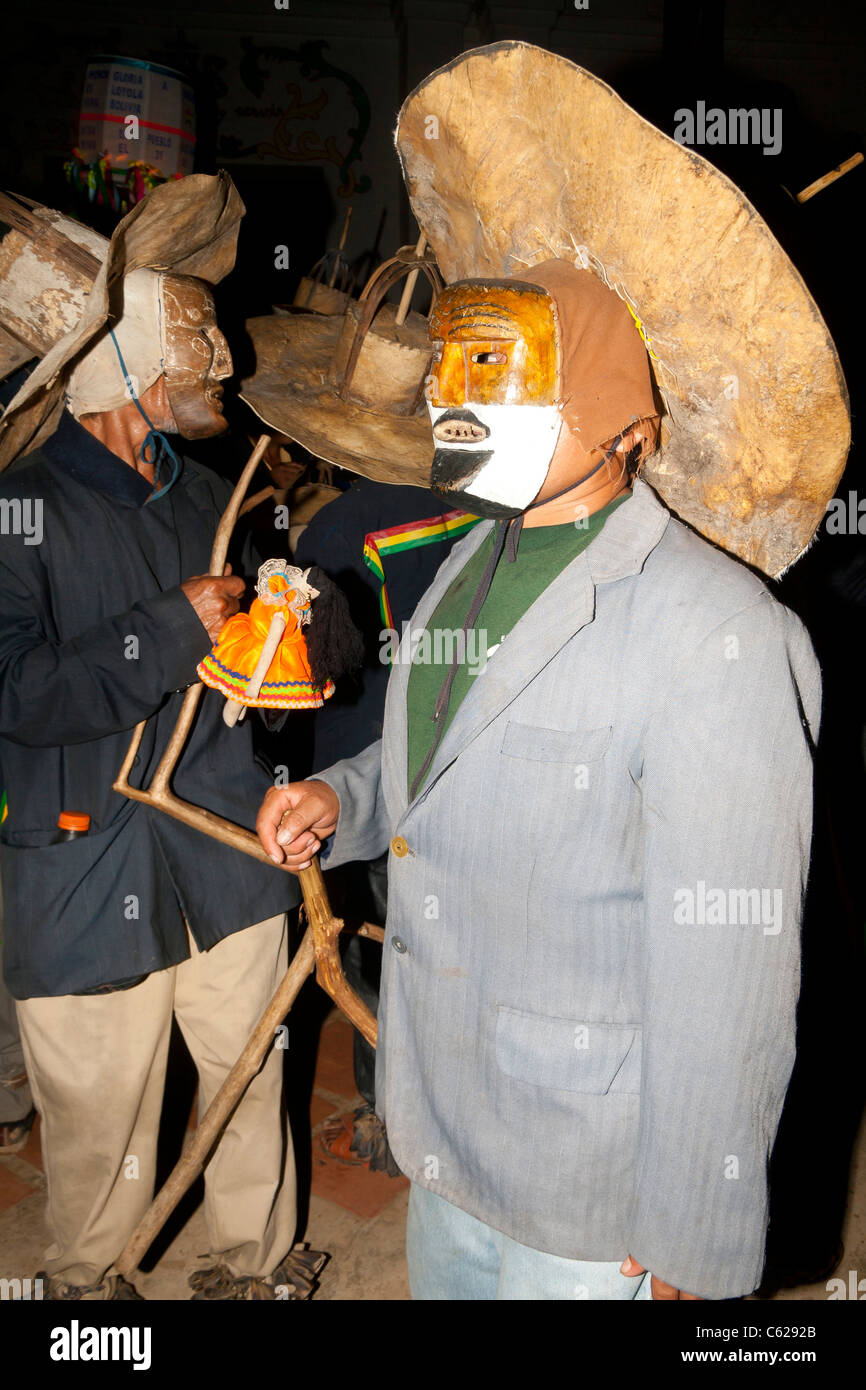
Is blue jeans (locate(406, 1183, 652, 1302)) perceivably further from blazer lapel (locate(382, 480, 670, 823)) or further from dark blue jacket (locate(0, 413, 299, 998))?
dark blue jacket (locate(0, 413, 299, 998))

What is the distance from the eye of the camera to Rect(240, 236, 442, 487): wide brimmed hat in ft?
7.46

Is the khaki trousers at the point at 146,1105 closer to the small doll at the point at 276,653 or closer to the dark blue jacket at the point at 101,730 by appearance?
the dark blue jacket at the point at 101,730

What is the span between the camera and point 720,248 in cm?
115

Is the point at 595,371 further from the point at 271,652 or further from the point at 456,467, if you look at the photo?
the point at 271,652

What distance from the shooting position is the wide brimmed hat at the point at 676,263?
1150mm

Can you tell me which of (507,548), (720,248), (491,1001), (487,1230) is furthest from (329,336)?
(487,1230)

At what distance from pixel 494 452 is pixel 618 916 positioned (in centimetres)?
65

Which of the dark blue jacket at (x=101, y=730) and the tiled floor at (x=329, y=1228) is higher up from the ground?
the dark blue jacket at (x=101, y=730)

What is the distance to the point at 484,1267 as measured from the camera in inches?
58.4

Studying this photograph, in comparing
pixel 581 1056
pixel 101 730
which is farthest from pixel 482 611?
pixel 101 730

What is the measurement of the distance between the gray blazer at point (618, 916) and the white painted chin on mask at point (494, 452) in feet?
0.44

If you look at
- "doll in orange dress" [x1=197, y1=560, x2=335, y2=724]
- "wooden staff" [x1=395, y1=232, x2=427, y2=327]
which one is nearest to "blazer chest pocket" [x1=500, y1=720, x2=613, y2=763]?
"doll in orange dress" [x1=197, y1=560, x2=335, y2=724]

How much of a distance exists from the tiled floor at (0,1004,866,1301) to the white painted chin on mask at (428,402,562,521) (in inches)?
85.5

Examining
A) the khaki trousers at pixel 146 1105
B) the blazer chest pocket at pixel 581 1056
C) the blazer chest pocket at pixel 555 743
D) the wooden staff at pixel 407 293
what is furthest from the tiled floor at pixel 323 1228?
the wooden staff at pixel 407 293
